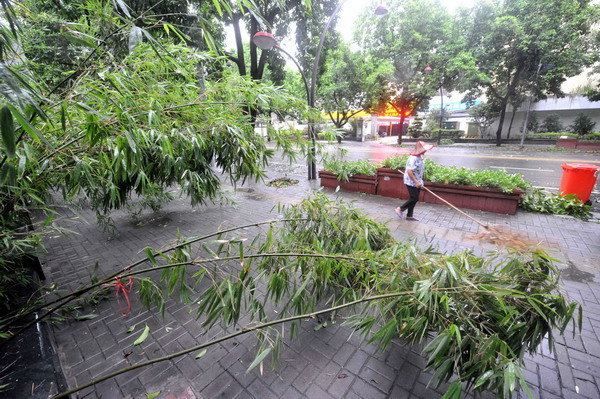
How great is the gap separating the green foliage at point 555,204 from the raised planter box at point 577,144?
17487mm

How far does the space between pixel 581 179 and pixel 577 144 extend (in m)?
17.9

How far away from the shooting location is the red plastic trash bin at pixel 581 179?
580 centimetres

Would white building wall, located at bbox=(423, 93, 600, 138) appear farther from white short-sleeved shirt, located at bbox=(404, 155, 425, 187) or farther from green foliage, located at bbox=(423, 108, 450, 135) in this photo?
white short-sleeved shirt, located at bbox=(404, 155, 425, 187)

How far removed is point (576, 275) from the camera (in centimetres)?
362

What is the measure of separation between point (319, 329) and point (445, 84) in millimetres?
24945

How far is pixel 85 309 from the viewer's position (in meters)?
3.12

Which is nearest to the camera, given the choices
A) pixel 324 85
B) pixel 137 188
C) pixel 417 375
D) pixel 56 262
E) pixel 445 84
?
pixel 417 375

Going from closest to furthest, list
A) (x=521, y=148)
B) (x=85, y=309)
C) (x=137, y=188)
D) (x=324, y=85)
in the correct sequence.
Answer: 1. (x=85, y=309)
2. (x=137, y=188)
3. (x=521, y=148)
4. (x=324, y=85)

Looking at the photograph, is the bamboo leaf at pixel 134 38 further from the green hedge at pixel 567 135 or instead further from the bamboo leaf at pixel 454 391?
the green hedge at pixel 567 135

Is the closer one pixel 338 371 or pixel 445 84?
pixel 338 371

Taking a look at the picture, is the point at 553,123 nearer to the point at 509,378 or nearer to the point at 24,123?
the point at 509,378

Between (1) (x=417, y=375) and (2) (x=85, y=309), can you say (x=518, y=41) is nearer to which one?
(1) (x=417, y=375)

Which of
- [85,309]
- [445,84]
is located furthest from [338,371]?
[445,84]

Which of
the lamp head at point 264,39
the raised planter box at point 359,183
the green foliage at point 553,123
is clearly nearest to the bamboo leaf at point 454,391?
the raised planter box at point 359,183
